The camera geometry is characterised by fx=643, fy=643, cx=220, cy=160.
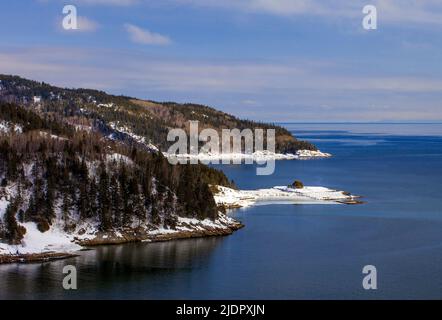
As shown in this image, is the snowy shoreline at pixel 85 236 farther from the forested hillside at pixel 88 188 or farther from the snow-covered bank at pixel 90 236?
the forested hillside at pixel 88 188

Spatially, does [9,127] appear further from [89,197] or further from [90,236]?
[90,236]

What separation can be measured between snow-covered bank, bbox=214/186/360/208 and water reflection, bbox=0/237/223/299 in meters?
38.0

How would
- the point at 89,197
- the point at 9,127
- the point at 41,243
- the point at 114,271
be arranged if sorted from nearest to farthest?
1. the point at 114,271
2. the point at 41,243
3. the point at 89,197
4. the point at 9,127

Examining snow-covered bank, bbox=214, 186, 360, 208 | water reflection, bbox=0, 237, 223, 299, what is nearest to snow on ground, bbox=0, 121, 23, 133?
snow-covered bank, bbox=214, 186, 360, 208

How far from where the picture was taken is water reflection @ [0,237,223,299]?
190ft

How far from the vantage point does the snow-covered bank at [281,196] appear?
389 ft

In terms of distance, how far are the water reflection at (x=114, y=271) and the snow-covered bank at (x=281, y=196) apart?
3802cm

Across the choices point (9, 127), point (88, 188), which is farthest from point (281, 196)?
point (9, 127)

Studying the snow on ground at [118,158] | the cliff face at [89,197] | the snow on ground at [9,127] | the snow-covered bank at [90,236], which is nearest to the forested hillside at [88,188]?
the cliff face at [89,197]

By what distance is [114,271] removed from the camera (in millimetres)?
65688

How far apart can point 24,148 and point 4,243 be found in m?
19.1

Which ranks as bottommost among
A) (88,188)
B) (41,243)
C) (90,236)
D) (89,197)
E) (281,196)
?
(41,243)

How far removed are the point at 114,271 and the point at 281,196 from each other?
218 ft
